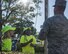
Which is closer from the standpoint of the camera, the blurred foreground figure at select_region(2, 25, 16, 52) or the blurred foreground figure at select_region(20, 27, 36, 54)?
the blurred foreground figure at select_region(20, 27, 36, 54)

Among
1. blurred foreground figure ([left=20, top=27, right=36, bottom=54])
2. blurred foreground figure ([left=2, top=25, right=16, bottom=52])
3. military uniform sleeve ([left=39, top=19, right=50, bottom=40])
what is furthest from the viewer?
blurred foreground figure ([left=2, top=25, right=16, bottom=52])

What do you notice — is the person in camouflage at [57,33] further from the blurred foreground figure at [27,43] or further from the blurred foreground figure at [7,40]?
the blurred foreground figure at [7,40]

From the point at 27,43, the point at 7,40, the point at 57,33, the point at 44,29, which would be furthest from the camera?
the point at 7,40

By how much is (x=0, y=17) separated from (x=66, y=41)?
6.44 metres

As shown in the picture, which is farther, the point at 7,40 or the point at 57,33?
the point at 7,40

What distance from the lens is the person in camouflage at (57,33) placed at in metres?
4.83

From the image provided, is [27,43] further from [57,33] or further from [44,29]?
[44,29]

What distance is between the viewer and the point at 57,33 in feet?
16.0

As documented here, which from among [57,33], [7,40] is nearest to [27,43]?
[7,40]

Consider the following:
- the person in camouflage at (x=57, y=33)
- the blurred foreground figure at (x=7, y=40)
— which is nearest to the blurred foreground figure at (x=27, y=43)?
the blurred foreground figure at (x=7, y=40)

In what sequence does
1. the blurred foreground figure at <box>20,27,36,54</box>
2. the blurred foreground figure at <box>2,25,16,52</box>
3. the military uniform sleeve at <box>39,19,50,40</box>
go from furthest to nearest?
the blurred foreground figure at <box>2,25,16,52</box> → the blurred foreground figure at <box>20,27,36,54</box> → the military uniform sleeve at <box>39,19,50,40</box>

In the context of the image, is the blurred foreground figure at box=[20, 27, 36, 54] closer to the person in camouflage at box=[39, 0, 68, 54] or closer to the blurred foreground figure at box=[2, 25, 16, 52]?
the blurred foreground figure at box=[2, 25, 16, 52]

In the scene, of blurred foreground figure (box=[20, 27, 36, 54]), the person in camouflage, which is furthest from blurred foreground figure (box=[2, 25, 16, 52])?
the person in camouflage

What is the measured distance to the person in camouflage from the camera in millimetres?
4831
